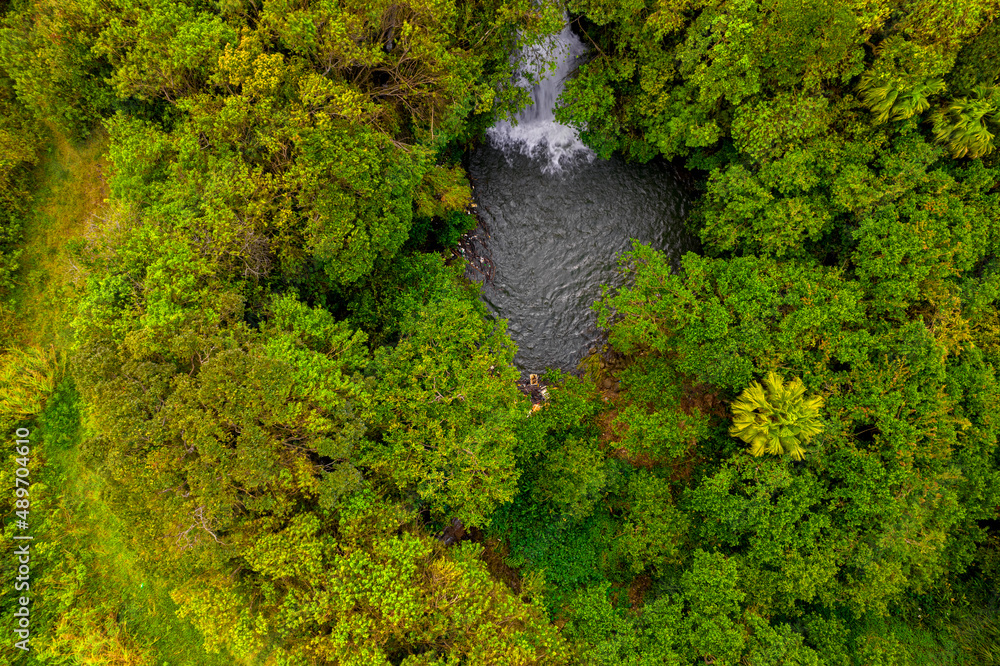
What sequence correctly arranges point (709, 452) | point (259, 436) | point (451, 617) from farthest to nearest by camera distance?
1. point (709, 452)
2. point (451, 617)
3. point (259, 436)

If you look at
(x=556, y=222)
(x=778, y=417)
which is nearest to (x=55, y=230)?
(x=556, y=222)

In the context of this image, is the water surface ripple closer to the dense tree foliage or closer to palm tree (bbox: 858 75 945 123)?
the dense tree foliage

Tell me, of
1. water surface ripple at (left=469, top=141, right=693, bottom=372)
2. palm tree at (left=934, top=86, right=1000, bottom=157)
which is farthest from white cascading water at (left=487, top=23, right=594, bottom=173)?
palm tree at (left=934, top=86, right=1000, bottom=157)

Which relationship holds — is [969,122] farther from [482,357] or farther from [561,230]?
[482,357]

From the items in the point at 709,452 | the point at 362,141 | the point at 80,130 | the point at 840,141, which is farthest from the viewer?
the point at 709,452


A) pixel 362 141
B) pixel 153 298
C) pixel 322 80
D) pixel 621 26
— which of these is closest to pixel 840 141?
pixel 621 26

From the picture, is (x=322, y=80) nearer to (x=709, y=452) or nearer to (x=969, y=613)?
(x=709, y=452)

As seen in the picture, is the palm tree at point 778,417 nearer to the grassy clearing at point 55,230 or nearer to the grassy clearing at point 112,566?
the grassy clearing at point 112,566

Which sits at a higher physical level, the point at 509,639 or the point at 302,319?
the point at 302,319

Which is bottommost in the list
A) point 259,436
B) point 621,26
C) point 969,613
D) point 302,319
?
point 259,436
